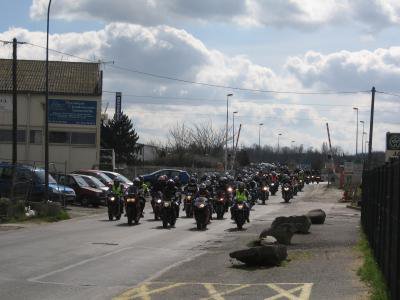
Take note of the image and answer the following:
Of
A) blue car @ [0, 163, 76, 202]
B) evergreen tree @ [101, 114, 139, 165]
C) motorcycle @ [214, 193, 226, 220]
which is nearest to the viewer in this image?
motorcycle @ [214, 193, 226, 220]

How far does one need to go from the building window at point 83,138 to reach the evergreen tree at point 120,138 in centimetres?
2217

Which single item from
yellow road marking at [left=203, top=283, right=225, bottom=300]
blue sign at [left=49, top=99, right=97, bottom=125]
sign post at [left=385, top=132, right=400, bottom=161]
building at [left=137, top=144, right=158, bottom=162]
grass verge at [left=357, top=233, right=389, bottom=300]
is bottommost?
yellow road marking at [left=203, top=283, right=225, bottom=300]

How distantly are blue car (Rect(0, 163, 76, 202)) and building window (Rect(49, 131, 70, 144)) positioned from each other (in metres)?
23.8

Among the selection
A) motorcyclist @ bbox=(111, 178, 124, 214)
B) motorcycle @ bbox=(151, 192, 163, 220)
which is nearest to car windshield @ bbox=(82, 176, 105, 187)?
motorcyclist @ bbox=(111, 178, 124, 214)

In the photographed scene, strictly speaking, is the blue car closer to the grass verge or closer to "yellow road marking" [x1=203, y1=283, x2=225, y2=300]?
the grass verge

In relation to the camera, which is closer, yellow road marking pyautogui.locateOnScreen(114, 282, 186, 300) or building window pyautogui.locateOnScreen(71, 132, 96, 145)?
yellow road marking pyautogui.locateOnScreen(114, 282, 186, 300)

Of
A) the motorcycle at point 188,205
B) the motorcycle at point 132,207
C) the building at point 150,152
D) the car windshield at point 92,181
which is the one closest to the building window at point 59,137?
the car windshield at point 92,181

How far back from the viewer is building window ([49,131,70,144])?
56125mm

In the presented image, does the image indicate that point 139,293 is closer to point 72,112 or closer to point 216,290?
point 216,290

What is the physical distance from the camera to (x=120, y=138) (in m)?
81.0

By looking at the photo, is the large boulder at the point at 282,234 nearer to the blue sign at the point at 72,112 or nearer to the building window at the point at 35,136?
the blue sign at the point at 72,112

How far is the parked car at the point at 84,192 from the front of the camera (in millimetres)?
34844

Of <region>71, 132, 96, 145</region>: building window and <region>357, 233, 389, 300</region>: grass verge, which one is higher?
<region>71, 132, 96, 145</region>: building window

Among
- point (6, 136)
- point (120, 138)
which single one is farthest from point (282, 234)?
point (120, 138)
